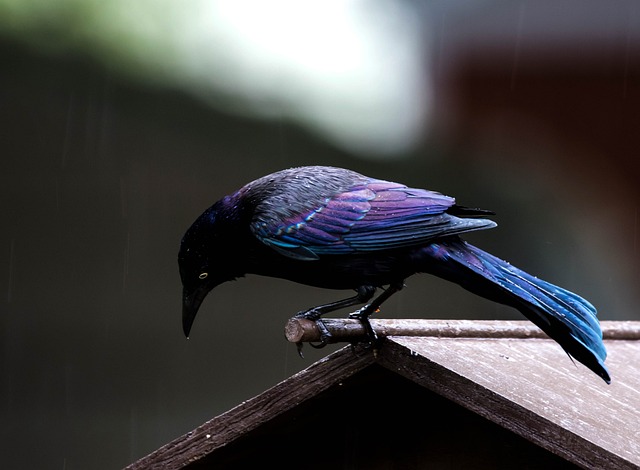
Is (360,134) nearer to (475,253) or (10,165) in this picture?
(10,165)

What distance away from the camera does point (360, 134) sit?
6.00m

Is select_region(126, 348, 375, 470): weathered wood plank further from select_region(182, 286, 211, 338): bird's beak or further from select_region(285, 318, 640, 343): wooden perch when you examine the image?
select_region(182, 286, 211, 338): bird's beak

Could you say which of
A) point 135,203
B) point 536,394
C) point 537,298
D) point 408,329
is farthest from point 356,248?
point 135,203

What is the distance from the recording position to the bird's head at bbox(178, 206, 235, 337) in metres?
2.75

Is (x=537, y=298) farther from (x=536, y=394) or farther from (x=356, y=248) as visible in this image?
(x=356, y=248)

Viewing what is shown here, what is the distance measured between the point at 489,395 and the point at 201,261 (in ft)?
3.64

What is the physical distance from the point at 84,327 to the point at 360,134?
195cm

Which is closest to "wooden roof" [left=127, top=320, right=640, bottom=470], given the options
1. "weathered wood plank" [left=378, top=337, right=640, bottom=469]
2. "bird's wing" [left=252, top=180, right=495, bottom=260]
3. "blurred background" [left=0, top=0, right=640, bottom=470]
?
"weathered wood plank" [left=378, top=337, right=640, bottom=469]

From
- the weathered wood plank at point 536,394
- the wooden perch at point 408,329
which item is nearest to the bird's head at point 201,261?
the wooden perch at point 408,329

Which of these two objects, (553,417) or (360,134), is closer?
(553,417)

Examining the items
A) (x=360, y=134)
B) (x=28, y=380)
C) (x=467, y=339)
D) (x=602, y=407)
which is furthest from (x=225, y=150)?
(x=602, y=407)

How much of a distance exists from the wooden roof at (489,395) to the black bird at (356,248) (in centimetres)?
13

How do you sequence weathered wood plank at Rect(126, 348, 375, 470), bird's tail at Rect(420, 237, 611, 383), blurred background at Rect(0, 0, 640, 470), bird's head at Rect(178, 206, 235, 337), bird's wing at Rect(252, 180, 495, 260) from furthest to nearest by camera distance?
blurred background at Rect(0, 0, 640, 470)
bird's head at Rect(178, 206, 235, 337)
bird's wing at Rect(252, 180, 495, 260)
bird's tail at Rect(420, 237, 611, 383)
weathered wood plank at Rect(126, 348, 375, 470)

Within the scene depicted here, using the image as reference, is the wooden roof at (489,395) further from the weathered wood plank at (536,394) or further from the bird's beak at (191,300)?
the bird's beak at (191,300)
